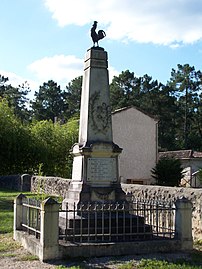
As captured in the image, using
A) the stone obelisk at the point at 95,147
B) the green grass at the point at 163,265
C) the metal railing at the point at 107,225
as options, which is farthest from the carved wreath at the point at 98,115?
the green grass at the point at 163,265

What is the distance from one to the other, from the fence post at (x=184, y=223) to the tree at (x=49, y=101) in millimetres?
64618

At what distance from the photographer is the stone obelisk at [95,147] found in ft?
33.0

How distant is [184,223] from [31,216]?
11.5ft

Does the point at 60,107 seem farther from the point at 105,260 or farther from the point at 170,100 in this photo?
the point at 105,260

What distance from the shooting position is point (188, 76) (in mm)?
62094

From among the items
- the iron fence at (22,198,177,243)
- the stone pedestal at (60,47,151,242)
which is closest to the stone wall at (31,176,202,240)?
the iron fence at (22,198,177,243)

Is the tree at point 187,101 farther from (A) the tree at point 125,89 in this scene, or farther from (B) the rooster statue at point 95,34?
(B) the rooster statue at point 95,34

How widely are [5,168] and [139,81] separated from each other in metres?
29.5

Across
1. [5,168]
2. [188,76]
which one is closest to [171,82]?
[188,76]

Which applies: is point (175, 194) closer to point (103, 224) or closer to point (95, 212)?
point (103, 224)

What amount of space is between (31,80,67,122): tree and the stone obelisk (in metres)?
62.9

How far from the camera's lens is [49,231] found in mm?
8273

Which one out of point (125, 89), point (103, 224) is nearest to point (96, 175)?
point (103, 224)

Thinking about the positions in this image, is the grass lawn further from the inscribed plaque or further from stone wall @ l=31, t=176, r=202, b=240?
the inscribed plaque
